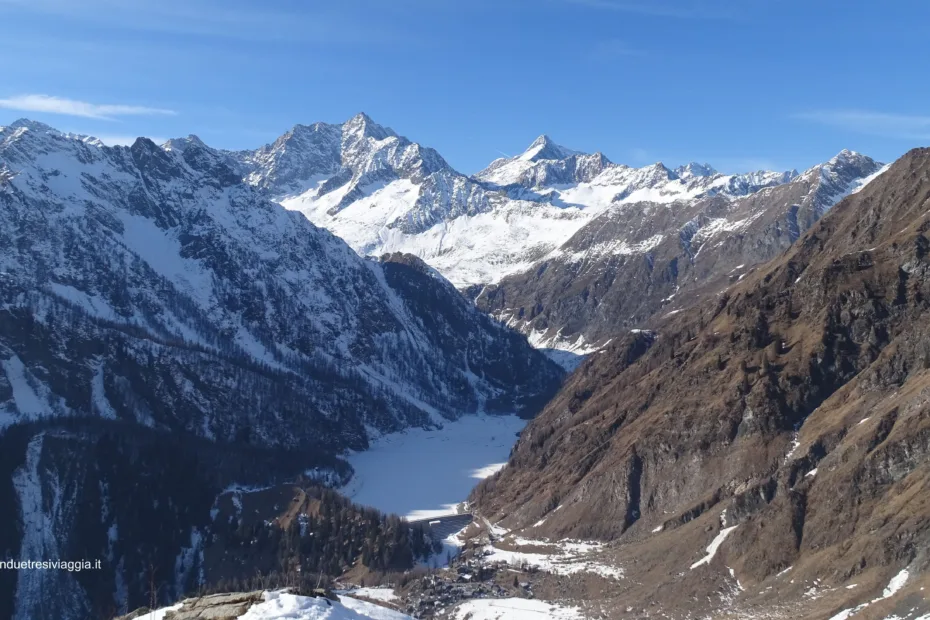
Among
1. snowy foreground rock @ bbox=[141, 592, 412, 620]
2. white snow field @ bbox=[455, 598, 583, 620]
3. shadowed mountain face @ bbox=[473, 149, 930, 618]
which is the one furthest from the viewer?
white snow field @ bbox=[455, 598, 583, 620]

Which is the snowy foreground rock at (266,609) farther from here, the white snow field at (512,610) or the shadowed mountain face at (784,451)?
the white snow field at (512,610)

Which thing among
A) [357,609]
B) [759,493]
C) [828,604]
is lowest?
[828,604]

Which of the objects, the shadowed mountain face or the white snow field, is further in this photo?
the white snow field

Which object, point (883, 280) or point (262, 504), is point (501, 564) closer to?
point (262, 504)

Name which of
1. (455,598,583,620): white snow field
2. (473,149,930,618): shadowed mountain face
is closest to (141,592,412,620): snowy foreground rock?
(473,149,930,618): shadowed mountain face

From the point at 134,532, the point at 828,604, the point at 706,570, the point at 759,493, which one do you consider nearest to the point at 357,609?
the point at 828,604

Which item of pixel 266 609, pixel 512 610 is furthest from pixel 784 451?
pixel 266 609

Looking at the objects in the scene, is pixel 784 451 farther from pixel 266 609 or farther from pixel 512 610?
pixel 266 609

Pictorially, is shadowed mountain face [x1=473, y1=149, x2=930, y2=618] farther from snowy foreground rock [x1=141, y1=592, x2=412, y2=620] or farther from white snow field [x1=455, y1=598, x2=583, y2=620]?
snowy foreground rock [x1=141, y1=592, x2=412, y2=620]

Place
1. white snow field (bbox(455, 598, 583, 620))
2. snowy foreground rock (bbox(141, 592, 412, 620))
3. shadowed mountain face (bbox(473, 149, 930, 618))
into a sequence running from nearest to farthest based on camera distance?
snowy foreground rock (bbox(141, 592, 412, 620)), shadowed mountain face (bbox(473, 149, 930, 618)), white snow field (bbox(455, 598, 583, 620))
